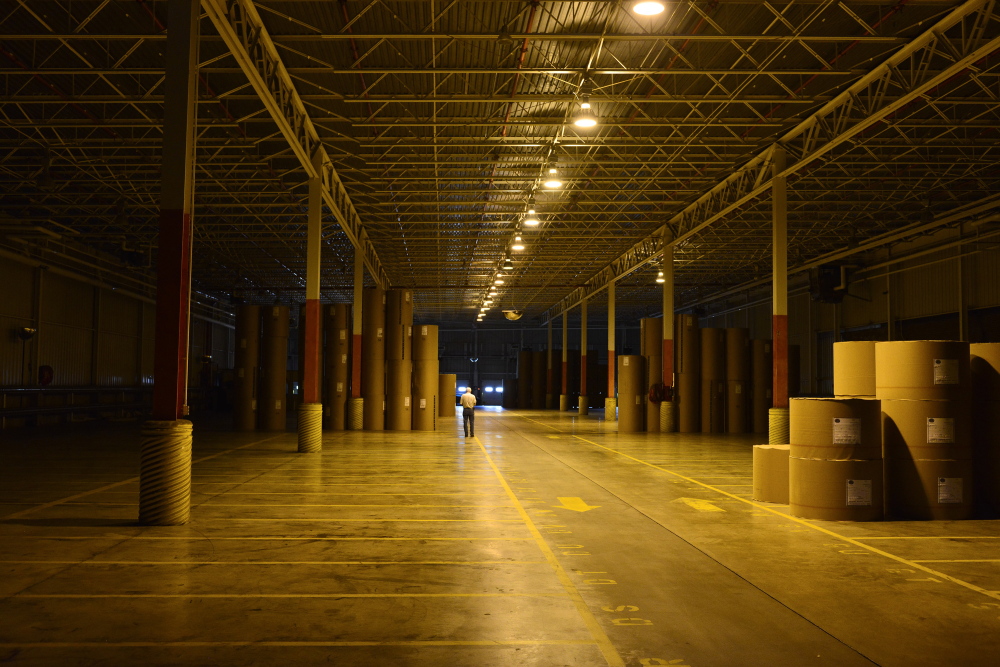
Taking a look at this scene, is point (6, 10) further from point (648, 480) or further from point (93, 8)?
point (648, 480)

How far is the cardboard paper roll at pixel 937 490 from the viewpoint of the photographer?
9.03m

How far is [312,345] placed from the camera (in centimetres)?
1784

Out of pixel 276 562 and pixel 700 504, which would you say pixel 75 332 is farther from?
pixel 700 504

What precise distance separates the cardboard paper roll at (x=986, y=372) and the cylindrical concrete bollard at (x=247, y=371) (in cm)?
2088

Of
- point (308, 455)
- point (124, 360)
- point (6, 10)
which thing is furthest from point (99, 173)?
point (124, 360)

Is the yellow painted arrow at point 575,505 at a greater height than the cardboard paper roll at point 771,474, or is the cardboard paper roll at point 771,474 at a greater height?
the cardboard paper roll at point 771,474

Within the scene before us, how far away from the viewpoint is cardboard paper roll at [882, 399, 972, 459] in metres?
8.98

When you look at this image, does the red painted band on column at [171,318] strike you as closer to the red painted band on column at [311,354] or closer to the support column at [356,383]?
the red painted band on column at [311,354]

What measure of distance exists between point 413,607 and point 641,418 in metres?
21.1

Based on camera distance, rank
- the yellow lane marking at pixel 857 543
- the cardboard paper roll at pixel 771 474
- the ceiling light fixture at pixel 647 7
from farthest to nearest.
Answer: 1. the ceiling light fixture at pixel 647 7
2. the cardboard paper roll at pixel 771 474
3. the yellow lane marking at pixel 857 543

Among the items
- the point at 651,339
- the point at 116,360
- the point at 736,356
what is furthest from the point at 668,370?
the point at 116,360

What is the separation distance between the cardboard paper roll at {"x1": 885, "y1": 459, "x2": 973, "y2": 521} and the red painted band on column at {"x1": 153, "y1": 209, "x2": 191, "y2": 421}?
8.66 metres

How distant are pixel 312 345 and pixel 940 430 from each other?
13036mm

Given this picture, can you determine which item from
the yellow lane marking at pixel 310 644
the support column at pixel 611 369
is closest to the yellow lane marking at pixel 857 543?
the yellow lane marking at pixel 310 644
